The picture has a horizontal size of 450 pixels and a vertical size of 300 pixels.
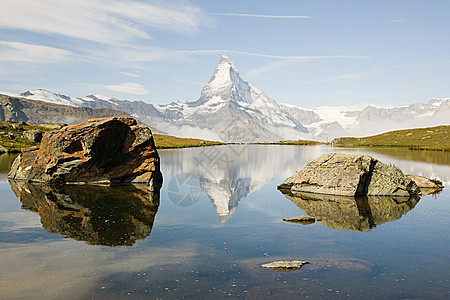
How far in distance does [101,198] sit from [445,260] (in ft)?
A: 91.7

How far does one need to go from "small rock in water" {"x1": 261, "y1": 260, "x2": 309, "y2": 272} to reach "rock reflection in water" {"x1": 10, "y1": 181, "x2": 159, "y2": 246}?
321 inches

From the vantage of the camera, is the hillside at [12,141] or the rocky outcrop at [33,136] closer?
the hillside at [12,141]

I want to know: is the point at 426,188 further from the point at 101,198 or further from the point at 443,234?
the point at 101,198

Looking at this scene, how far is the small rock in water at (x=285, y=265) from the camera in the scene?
1672 cm

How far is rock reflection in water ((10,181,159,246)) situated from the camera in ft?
73.0

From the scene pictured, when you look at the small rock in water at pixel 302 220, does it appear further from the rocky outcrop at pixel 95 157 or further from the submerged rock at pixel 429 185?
the submerged rock at pixel 429 185

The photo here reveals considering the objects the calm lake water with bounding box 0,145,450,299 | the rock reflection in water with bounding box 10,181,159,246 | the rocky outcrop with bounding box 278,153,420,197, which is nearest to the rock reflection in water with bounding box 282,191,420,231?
the calm lake water with bounding box 0,145,450,299

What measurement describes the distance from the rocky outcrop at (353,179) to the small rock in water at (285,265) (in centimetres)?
2058

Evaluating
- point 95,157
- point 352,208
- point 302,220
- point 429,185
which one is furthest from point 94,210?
point 429,185

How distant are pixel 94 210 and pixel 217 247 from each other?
43.8ft

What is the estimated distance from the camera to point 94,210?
28844mm

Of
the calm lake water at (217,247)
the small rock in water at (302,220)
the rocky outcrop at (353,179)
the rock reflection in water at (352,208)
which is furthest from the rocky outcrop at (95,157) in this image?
the small rock in water at (302,220)

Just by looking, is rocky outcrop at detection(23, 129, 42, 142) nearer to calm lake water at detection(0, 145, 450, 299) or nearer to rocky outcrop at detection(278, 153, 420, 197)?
calm lake water at detection(0, 145, 450, 299)

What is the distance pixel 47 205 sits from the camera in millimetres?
30594
